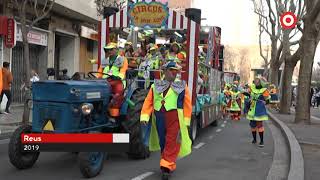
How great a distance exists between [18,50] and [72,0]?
11.1 ft

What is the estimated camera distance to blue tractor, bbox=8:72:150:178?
786cm

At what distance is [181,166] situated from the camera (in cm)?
949

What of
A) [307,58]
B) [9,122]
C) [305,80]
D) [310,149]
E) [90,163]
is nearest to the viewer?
[90,163]

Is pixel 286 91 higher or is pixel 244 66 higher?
pixel 244 66

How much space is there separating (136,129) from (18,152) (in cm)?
209

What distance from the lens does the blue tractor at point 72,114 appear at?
7855 millimetres

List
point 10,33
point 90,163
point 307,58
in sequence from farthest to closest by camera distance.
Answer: point 10,33
point 307,58
point 90,163

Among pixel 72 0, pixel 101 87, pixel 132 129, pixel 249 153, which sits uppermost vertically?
pixel 72 0

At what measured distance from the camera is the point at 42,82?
7961mm

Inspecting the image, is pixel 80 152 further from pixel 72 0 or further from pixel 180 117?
pixel 72 0

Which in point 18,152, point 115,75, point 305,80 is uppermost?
point 115,75

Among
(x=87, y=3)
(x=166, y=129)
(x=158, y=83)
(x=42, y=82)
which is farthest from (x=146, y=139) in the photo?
(x=87, y=3)

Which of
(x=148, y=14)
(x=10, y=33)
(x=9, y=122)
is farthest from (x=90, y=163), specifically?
(x=10, y=33)

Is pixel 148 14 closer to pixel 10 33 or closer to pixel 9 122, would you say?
pixel 9 122
